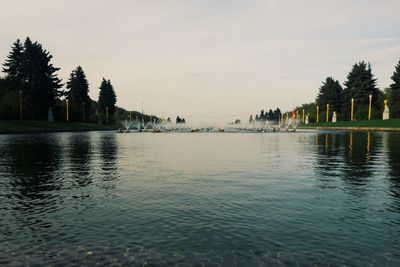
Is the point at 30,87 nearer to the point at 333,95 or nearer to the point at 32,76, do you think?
the point at 32,76

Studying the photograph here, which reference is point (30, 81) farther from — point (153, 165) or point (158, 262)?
point (158, 262)

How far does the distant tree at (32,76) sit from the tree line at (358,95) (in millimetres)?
89495

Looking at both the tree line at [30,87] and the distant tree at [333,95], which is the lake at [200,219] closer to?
the tree line at [30,87]

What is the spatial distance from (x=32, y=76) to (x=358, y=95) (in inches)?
4004

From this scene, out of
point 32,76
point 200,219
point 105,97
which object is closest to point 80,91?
point 105,97

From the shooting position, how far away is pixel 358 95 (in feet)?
396

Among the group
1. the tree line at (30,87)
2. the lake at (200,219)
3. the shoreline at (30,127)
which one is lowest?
the lake at (200,219)

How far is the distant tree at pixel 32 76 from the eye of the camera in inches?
3585

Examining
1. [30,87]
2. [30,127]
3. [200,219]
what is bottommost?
[200,219]

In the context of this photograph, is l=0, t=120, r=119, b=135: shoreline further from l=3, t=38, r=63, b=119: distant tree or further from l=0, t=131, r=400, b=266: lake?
l=0, t=131, r=400, b=266: lake

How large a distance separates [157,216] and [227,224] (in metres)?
2.19

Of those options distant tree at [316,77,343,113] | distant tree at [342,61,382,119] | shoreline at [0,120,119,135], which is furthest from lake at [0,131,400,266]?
distant tree at [316,77,343,113]

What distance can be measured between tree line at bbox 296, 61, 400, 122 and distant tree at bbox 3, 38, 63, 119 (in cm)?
8950

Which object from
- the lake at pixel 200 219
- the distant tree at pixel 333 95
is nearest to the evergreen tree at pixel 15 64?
the lake at pixel 200 219
